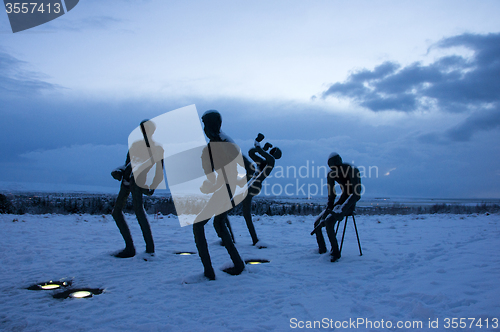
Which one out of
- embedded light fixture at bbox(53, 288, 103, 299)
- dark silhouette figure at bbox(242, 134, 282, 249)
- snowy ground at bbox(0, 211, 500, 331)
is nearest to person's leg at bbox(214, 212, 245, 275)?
snowy ground at bbox(0, 211, 500, 331)

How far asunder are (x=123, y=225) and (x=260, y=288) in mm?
3270

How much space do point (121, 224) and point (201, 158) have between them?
95.4 inches

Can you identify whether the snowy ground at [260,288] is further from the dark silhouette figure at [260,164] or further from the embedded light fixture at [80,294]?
the dark silhouette figure at [260,164]

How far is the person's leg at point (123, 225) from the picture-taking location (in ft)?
18.1

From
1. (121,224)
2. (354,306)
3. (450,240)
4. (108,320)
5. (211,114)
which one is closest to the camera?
(108,320)

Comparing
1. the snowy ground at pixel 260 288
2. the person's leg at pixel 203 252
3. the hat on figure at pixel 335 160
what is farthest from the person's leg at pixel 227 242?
the hat on figure at pixel 335 160

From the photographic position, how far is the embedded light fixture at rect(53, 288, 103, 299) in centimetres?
347

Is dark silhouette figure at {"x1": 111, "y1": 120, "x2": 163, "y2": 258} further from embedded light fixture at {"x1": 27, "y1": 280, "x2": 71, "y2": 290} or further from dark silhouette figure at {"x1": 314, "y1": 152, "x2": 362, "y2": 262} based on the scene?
dark silhouette figure at {"x1": 314, "y1": 152, "x2": 362, "y2": 262}

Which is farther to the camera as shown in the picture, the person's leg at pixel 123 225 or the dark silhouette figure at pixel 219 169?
the person's leg at pixel 123 225

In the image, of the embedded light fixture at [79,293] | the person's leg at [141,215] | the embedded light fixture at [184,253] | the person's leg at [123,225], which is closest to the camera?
the embedded light fixture at [79,293]

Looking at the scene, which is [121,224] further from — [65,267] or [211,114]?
[211,114]

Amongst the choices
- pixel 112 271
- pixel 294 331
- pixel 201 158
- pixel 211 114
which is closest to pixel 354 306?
pixel 294 331

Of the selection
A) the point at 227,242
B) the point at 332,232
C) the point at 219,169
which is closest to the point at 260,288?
the point at 227,242

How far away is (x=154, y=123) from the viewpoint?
5.85m
